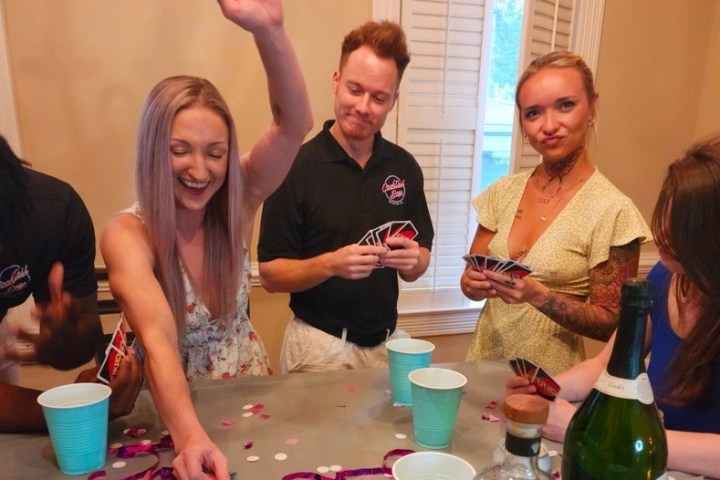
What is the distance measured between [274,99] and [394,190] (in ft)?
1.93

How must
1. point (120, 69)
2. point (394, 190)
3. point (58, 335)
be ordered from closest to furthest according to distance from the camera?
1. point (58, 335)
2. point (394, 190)
3. point (120, 69)

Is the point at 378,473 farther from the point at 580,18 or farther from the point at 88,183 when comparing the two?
the point at 580,18

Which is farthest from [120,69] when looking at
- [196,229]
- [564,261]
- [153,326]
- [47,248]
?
[564,261]

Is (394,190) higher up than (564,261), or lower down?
higher up

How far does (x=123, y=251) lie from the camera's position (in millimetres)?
1159

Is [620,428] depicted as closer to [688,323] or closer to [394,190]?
[688,323]

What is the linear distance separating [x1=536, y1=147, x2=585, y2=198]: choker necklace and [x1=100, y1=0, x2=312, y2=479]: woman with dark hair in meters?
0.80

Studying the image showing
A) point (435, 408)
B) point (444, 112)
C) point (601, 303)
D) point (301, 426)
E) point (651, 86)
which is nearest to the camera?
point (435, 408)

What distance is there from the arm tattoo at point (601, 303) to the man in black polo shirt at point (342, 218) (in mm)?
425

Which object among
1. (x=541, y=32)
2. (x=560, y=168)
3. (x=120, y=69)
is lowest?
(x=560, y=168)

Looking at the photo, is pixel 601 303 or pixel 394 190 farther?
pixel 394 190

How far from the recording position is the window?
2576 mm

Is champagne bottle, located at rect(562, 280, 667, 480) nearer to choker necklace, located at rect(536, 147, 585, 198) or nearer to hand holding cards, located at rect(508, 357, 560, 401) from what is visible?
hand holding cards, located at rect(508, 357, 560, 401)

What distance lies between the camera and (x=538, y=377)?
1.11 meters
